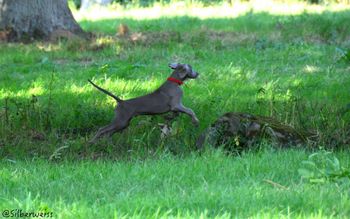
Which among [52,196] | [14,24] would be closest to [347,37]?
[14,24]

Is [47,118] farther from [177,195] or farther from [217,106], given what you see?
[177,195]

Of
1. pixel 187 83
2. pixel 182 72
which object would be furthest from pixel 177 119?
pixel 187 83

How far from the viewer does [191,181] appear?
6496mm

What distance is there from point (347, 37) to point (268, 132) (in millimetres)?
7514

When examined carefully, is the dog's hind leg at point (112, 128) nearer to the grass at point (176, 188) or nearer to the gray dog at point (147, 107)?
the gray dog at point (147, 107)

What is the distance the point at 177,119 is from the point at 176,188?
345cm

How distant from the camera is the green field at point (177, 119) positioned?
5543 mm

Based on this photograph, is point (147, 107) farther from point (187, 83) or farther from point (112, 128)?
point (187, 83)

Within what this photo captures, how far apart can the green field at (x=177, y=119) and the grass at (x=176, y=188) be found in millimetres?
13

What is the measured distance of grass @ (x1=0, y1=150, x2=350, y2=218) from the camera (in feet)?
17.1

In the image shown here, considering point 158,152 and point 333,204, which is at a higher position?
point 333,204

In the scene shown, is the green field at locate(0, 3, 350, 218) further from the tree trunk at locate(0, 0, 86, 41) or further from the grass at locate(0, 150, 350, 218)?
the tree trunk at locate(0, 0, 86, 41)

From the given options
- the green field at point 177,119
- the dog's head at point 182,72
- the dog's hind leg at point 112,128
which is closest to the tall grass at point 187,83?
the green field at point 177,119

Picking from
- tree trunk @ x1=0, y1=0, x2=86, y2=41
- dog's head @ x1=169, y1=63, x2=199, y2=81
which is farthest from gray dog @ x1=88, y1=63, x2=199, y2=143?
tree trunk @ x1=0, y1=0, x2=86, y2=41
